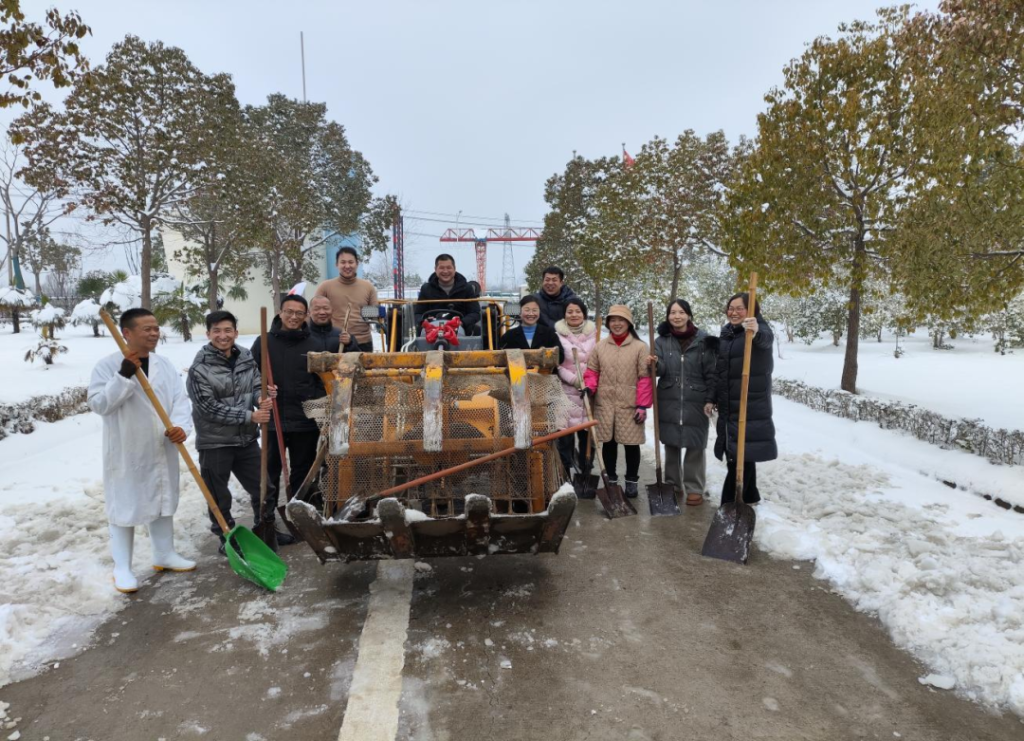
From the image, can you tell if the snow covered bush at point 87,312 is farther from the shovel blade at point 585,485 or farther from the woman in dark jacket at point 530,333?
the shovel blade at point 585,485

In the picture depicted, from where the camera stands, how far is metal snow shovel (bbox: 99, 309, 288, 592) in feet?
13.1

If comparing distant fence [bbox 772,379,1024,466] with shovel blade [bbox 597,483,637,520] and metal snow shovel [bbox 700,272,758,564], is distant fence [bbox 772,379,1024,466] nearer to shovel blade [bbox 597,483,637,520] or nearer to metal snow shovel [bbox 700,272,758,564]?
metal snow shovel [bbox 700,272,758,564]

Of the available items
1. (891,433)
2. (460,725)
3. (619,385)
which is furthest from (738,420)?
(891,433)

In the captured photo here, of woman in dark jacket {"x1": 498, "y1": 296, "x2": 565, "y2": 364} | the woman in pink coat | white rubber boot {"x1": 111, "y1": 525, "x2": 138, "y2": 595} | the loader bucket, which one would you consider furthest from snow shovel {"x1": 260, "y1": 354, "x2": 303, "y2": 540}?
the woman in pink coat

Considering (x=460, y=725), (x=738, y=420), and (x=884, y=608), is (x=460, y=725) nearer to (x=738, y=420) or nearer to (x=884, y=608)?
(x=884, y=608)

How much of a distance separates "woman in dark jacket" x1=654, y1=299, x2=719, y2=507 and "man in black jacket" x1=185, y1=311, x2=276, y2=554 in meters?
3.49

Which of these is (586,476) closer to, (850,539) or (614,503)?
(614,503)

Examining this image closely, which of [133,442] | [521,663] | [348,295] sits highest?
[348,295]

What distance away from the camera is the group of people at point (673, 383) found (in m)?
5.24

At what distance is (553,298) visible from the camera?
22.5ft

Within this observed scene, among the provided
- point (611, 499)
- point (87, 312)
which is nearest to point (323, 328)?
point (611, 499)

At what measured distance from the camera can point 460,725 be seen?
108 inches

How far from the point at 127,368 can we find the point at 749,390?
4.65m

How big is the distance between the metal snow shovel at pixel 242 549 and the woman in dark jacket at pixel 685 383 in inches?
137
